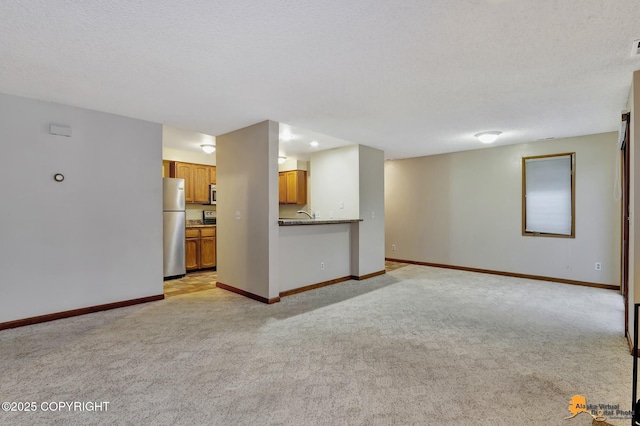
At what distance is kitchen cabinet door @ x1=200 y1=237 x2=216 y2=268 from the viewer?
21.0 feet

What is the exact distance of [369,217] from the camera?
5.82 m

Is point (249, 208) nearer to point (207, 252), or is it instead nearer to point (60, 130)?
point (60, 130)

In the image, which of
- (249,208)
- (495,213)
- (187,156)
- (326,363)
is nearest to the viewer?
(326,363)

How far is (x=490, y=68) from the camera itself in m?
2.69

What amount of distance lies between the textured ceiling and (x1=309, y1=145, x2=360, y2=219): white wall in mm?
1637

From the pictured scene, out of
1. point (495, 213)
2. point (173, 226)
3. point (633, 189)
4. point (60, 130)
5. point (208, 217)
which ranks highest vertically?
point (60, 130)

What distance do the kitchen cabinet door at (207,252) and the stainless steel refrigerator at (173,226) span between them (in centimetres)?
53

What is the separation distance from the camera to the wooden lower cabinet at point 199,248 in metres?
6.19

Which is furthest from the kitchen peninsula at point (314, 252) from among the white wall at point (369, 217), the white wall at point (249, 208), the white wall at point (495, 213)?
the white wall at point (495, 213)

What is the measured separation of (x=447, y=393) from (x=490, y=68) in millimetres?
2601

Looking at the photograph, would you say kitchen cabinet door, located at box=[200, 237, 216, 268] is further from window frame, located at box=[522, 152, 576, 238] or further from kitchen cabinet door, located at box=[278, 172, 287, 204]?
window frame, located at box=[522, 152, 576, 238]

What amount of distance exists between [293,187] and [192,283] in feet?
10.0

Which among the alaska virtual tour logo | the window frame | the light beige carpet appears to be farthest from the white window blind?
the alaska virtual tour logo

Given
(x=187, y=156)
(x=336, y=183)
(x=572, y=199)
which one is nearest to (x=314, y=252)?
(x=336, y=183)
